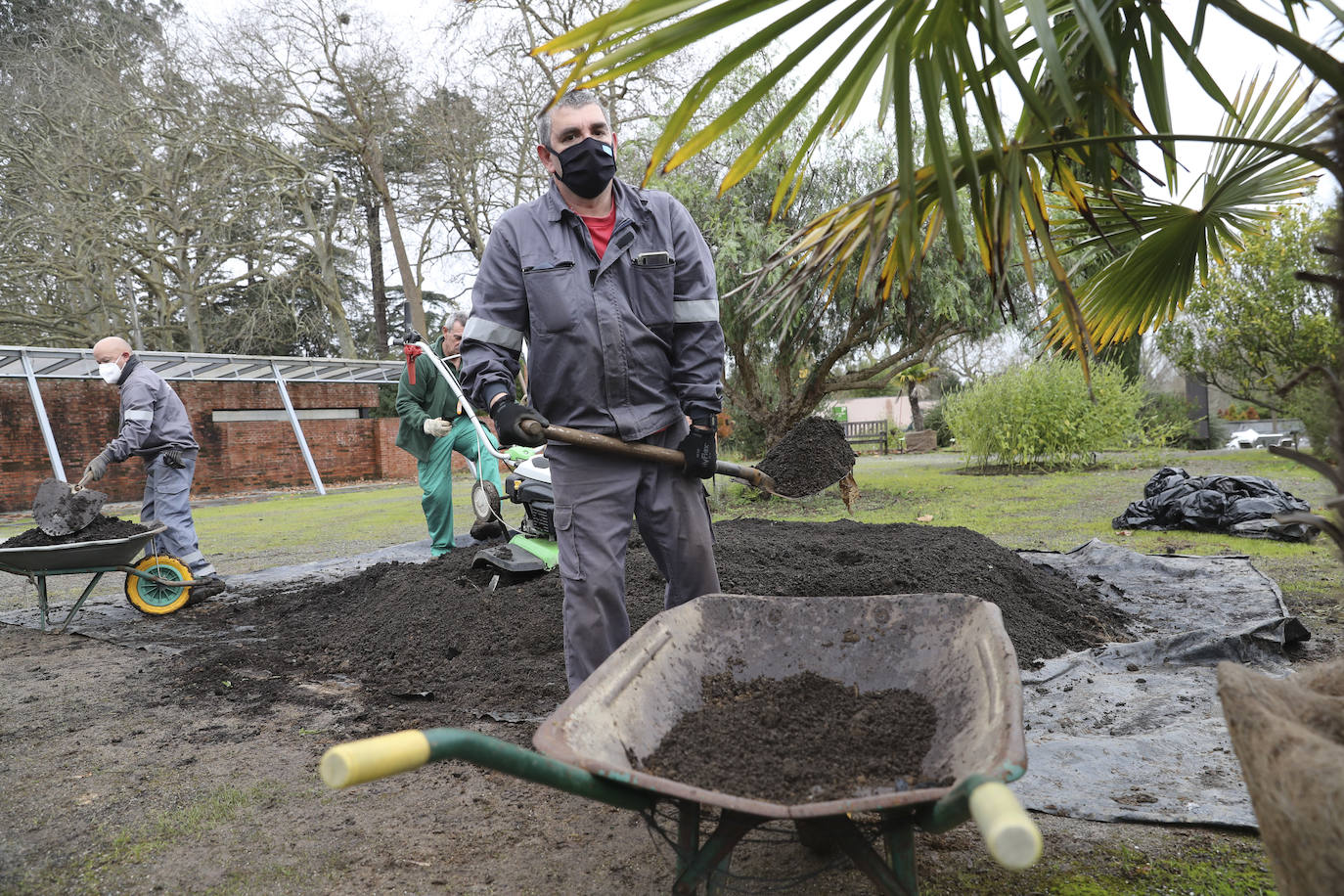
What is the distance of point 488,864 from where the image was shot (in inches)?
82.4

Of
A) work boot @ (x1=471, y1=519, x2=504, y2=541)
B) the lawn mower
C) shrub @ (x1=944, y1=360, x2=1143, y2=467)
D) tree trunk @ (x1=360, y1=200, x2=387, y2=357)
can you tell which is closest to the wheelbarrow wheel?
work boot @ (x1=471, y1=519, x2=504, y2=541)

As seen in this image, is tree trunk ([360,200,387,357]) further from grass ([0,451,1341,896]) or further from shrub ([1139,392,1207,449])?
shrub ([1139,392,1207,449])

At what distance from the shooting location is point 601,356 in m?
2.51

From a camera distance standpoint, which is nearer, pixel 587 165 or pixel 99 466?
pixel 587 165

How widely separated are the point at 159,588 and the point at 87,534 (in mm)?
545

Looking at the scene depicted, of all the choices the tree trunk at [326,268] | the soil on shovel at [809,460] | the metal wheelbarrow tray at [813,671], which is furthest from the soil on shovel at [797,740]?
the tree trunk at [326,268]

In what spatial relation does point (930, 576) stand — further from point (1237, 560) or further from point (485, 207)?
point (485, 207)

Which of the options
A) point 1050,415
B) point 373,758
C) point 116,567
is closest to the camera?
point 373,758

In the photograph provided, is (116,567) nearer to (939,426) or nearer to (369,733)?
(369,733)

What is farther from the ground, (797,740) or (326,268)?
(326,268)

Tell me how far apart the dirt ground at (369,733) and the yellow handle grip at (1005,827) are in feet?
1.88

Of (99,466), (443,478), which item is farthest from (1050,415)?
(99,466)

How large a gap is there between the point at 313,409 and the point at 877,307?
19301 millimetres

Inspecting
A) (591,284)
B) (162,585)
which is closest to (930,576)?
(591,284)
